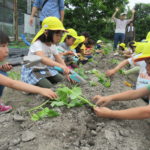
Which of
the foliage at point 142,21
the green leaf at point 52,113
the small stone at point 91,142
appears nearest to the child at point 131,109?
the small stone at point 91,142

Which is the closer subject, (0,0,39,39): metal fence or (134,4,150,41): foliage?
(0,0,39,39): metal fence

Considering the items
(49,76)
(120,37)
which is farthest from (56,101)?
(120,37)

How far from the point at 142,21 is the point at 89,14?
6.68 metres

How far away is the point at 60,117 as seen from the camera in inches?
74.4

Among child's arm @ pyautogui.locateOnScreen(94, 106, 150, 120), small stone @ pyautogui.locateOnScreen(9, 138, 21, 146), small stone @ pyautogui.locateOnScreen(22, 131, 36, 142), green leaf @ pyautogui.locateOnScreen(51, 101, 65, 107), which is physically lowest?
small stone @ pyautogui.locateOnScreen(9, 138, 21, 146)

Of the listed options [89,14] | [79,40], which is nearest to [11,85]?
[79,40]

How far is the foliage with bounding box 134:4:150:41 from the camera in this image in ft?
51.9

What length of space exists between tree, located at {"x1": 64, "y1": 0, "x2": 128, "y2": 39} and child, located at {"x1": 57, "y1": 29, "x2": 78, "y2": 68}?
6.90 meters

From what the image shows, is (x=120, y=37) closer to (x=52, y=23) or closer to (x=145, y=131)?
(x=52, y=23)

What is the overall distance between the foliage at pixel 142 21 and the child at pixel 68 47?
512 inches

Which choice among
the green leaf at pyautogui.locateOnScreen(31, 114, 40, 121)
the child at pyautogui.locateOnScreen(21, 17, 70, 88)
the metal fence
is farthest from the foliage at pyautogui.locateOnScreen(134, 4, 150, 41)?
the green leaf at pyautogui.locateOnScreen(31, 114, 40, 121)

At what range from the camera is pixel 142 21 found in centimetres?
1584

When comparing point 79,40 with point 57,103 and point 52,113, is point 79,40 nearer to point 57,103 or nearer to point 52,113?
point 57,103

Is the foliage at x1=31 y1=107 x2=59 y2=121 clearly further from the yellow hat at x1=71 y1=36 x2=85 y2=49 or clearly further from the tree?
the tree
